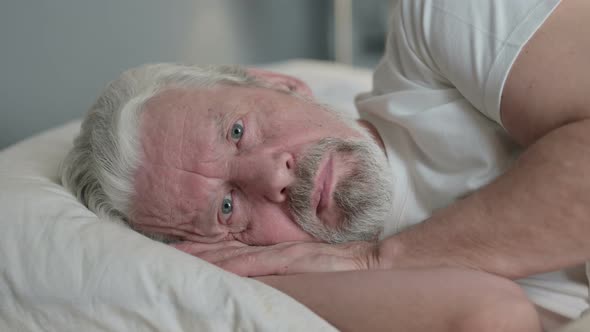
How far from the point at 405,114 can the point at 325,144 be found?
0.18 m

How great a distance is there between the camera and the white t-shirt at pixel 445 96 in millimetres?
1041

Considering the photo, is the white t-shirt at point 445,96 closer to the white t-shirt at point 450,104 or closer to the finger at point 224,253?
the white t-shirt at point 450,104

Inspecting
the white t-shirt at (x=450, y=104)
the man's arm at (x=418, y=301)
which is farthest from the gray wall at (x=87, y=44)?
the man's arm at (x=418, y=301)

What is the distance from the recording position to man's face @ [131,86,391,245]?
1151 mm

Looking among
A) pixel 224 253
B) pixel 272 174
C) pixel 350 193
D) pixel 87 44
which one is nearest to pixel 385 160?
pixel 350 193

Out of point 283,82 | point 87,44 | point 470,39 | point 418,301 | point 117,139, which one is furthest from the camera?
point 87,44

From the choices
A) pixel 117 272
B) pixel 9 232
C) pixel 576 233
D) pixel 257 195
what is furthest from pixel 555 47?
pixel 9 232

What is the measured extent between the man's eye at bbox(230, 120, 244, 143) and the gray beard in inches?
5.1

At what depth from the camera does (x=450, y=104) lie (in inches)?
46.6

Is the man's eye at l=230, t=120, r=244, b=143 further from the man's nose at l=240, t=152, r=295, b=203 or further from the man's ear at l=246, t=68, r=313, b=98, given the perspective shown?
the man's ear at l=246, t=68, r=313, b=98

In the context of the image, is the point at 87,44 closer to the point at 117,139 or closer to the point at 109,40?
the point at 109,40

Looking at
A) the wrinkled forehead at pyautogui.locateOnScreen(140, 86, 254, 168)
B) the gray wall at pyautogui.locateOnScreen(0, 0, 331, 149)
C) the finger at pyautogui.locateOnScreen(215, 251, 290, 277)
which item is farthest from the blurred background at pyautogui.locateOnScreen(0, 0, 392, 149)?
the finger at pyautogui.locateOnScreen(215, 251, 290, 277)

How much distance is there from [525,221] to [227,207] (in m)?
0.52

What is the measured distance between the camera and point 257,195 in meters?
1.17
